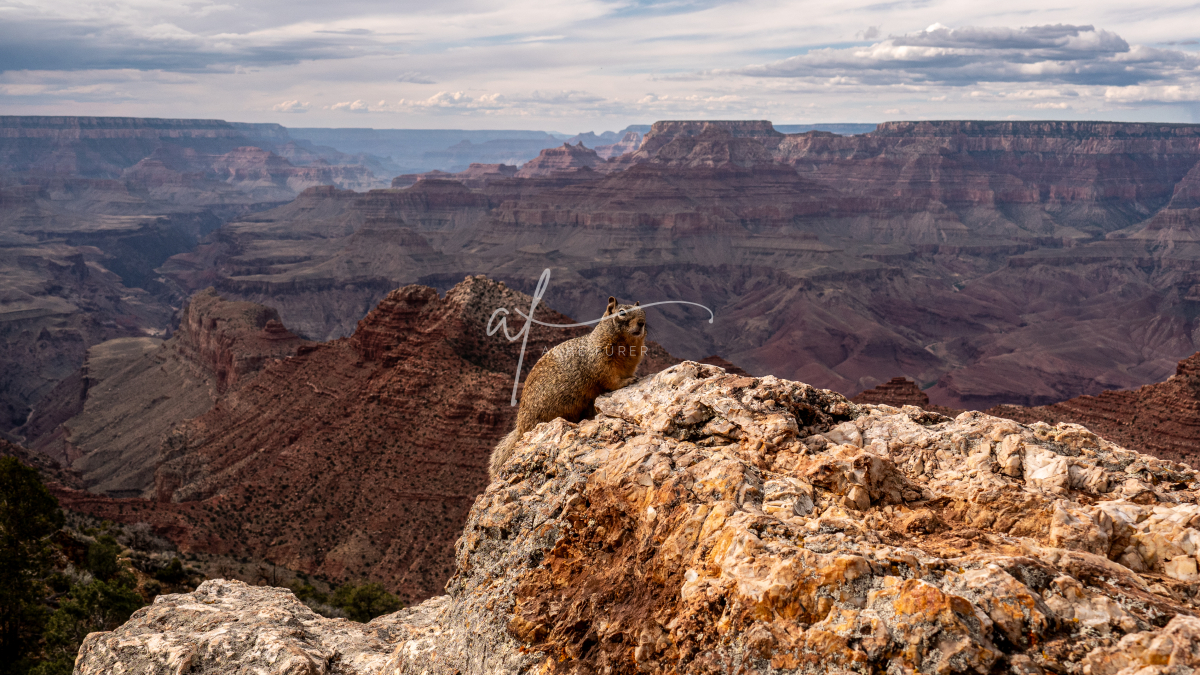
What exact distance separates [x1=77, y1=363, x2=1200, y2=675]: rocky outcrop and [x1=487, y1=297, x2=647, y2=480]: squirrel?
108 cm

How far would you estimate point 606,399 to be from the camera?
426 inches

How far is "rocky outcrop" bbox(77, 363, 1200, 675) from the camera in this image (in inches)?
199

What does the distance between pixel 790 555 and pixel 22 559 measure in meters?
26.9

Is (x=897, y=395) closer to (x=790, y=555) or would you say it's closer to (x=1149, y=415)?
(x=1149, y=415)

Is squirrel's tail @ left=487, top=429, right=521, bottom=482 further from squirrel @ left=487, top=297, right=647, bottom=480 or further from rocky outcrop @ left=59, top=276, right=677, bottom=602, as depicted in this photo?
rocky outcrop @ left=59, top=276, right=677, bottom=602

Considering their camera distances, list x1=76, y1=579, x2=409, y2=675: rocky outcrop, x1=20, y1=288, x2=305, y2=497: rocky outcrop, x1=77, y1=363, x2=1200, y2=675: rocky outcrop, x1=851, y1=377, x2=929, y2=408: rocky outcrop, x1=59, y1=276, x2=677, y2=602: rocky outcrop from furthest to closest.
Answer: x1=20, y1=288, x2=305, y2=497: rocky outcrop
x1=851, y1=377, x2=929, y2=408: rocky outcrop
x1=59, y1=276, x2=677, y2=602: rocky outcrop
x1=76, y1=579, x2=409, y2=675: rocky outcrop
x1=77, y1=363, x2=1200, y2=675: rocky outcrop

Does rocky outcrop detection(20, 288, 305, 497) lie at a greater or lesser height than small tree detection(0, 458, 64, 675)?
lesser

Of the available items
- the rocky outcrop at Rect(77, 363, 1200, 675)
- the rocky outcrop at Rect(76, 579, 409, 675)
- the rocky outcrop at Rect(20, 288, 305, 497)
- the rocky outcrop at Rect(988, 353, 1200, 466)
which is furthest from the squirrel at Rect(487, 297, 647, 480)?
the rocky outcrop at Rect(20, 288, 305, 497)

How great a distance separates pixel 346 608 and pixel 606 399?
25.4 metres

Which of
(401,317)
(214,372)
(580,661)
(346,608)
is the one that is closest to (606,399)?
(580,661)

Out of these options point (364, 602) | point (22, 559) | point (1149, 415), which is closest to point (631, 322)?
point (22, 559)

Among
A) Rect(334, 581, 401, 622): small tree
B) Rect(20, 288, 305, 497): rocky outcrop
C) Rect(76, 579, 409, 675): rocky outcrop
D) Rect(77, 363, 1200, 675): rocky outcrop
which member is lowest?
Rect(20, 288, 305, 497): rocky outcrop

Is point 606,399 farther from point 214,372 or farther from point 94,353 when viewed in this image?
point 94,353

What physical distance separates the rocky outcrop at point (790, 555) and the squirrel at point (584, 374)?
3.53 feet
